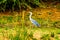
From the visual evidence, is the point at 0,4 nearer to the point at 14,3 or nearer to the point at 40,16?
the point at 14,3

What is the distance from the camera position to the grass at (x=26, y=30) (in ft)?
25.4

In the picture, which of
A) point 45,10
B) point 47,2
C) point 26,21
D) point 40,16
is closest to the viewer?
point 26,21

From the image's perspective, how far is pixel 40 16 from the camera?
11.5m

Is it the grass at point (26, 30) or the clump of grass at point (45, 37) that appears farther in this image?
the clump of grass at point (45, 37)

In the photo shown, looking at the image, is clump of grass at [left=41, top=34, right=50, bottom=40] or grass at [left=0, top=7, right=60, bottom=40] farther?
clump of grass at [left=41, top=34, right=50, bottom=40]

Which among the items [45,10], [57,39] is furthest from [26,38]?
[45,10]

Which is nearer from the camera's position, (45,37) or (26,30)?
(26,30)

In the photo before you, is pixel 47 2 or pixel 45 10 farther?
pixel 47 2

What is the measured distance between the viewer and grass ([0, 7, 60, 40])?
7731mm

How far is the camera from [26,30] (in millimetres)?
7867

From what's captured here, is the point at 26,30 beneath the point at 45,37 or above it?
above

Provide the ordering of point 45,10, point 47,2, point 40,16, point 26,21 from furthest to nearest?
point 47,2, point 45,10, point 40,16, point 26,21

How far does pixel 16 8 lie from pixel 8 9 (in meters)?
0.37

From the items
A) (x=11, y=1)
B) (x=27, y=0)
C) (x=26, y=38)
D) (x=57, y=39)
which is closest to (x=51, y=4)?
(x=27, y=0)
